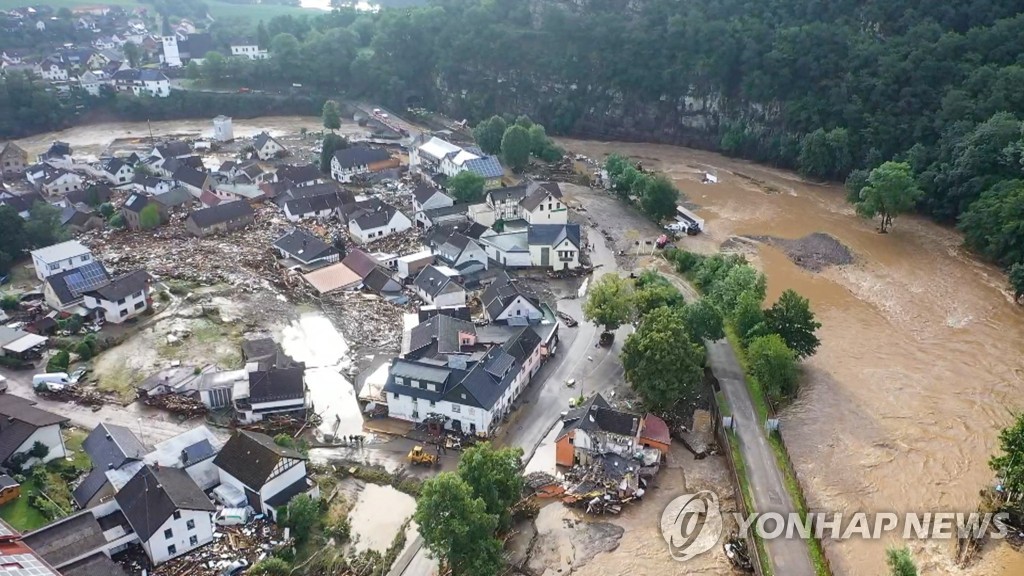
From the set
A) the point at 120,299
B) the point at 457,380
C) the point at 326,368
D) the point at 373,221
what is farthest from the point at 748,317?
the point at 120,299

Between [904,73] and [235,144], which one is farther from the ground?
[904,73]

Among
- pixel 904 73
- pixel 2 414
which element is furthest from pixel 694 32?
pixel 2 414

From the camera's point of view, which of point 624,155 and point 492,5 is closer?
point 624,155

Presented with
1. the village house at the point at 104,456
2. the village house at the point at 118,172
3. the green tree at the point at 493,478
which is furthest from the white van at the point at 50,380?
the village house at the point at 118,172

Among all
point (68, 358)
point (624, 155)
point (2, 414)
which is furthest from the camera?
point (624, 155)

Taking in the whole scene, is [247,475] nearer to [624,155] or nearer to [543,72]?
[624,155]

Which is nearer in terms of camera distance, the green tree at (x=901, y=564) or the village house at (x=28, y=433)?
the green tree at (x=901, y=564)

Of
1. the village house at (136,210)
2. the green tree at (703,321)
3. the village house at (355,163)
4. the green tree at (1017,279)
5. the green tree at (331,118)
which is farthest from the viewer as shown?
the green tree at (331,118)

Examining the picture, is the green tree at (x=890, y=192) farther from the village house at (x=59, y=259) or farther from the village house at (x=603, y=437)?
the village house at (x=59, y=259)
